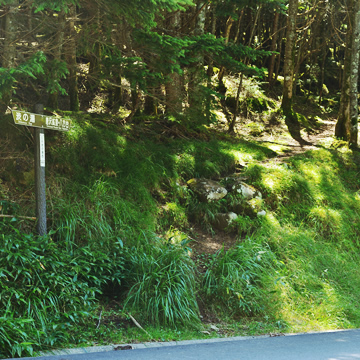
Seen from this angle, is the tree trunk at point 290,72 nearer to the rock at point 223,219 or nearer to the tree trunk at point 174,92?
the tree trunk at point 174,92

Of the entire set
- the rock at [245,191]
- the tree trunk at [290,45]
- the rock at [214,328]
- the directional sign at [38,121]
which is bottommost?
the rock at [214,328]

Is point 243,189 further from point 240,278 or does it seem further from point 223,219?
point 240,278

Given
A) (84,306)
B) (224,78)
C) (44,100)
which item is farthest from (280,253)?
(224,78)

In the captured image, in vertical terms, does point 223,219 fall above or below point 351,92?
below

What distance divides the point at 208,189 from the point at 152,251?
2784 mm

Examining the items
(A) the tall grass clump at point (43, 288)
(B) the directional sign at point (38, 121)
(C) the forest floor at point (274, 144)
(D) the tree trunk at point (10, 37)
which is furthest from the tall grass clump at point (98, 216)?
(D) the tree trunk at point (10, 37)

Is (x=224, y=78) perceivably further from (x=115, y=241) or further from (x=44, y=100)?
(x=115, y=241)

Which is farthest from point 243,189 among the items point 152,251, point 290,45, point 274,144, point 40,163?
point 290,45

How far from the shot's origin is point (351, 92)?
43.2 ft

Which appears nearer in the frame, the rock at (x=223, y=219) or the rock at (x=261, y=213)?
the rock at (x=223, y=219)

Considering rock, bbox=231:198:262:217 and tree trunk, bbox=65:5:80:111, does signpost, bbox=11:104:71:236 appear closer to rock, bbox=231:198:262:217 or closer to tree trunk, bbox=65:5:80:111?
tree trunk, bbox=65:5:80:111

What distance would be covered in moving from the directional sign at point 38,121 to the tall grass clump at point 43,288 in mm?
1502

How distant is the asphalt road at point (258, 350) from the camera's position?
436 centimetres

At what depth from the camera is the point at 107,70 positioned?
7738mm
